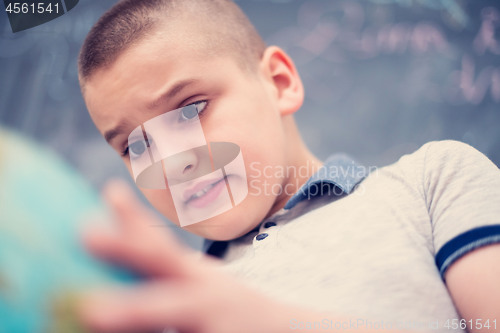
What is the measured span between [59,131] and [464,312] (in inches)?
27.3

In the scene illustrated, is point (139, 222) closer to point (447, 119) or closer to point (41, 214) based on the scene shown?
point (41, 214)

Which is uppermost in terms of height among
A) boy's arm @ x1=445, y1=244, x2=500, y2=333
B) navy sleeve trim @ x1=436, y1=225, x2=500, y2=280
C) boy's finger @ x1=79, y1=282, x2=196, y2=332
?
boy's finger @ x1=79, y1=282, x2=196, y2=332

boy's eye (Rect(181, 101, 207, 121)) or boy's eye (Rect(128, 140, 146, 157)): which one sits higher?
boy's eye (Rect(181, 101, 207, 121))

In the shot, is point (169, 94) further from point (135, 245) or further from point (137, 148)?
point (135, 245)

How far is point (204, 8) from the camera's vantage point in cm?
55

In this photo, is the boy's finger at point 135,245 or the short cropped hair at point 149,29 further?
the short cropped hair at point 149,29

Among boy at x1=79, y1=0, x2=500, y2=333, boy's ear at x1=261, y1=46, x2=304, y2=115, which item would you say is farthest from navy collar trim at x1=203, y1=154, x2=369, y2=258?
boy's ear at x1=261, y1=46, x2=304, y2=115

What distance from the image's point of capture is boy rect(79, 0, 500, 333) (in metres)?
0.35

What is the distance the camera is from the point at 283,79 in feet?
1.93

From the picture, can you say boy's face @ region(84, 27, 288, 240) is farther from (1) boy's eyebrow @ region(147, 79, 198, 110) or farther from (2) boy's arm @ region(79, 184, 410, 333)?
(2) boy's arm @ region(79, 184, 410, 333)

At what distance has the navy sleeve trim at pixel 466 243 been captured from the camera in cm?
34

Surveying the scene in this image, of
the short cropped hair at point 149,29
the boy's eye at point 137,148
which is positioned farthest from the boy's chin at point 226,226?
the short cropped hair at point 149,29

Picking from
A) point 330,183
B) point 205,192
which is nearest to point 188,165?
point 205,192

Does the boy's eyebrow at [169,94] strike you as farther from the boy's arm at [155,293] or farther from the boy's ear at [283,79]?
the boy's arm at [155,293]
